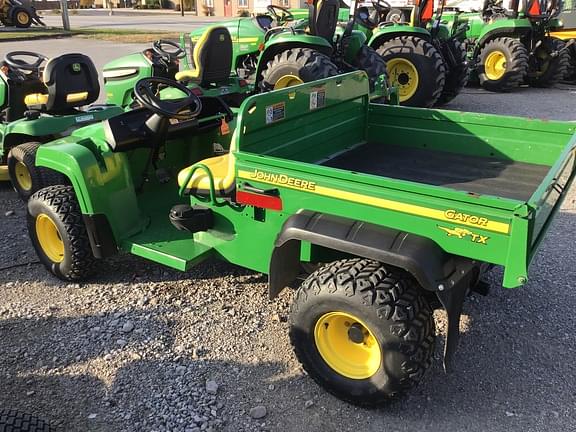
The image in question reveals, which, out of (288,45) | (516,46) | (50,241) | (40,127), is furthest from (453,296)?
(516,46)

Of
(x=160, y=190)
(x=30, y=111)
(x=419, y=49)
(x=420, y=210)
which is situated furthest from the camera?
(x=419, y=49)

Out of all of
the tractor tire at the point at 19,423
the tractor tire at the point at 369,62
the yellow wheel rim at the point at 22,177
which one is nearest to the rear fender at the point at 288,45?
the tractor tire at the point at 369,62

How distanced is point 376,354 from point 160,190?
7.04 feet

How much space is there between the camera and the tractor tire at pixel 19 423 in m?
2.26

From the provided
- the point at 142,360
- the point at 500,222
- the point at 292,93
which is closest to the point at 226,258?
the point at 142,360

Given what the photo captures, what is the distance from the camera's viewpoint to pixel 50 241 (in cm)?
391

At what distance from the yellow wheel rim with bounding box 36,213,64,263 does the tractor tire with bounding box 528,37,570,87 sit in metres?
10.5

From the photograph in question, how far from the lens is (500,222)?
89.0 inches

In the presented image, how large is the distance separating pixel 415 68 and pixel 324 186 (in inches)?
261

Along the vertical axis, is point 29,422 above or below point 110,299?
above

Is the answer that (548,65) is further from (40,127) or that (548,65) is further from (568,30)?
(40,127)

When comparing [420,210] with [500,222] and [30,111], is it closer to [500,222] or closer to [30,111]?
[500,222]

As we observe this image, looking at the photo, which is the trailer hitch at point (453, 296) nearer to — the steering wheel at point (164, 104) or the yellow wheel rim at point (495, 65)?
the steering wheel at point (164, 104)

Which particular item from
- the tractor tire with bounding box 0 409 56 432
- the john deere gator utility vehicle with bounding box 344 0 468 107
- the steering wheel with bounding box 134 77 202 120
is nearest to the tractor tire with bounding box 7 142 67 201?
the steering wheel with bounding box 134 77 202 120
